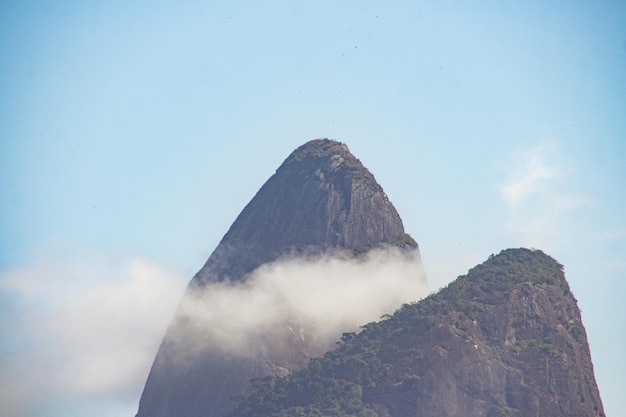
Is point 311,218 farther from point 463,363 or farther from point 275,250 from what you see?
point 463,363

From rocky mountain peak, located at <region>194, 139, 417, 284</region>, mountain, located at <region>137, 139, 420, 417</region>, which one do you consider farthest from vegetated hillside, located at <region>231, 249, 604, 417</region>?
rocky mountain peak, located at <region>194, 139, 417, 284</region>

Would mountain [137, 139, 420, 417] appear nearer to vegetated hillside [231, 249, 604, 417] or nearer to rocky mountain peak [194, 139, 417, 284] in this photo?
rocky mountain peak [194, 139, 417, 284]

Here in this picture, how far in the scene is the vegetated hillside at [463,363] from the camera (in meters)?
155

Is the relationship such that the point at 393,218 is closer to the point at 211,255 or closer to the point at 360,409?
the point at 211,255

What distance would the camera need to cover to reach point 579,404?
159 metres

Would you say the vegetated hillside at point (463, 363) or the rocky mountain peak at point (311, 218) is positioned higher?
the rocky mountain peak at point (311, 218)

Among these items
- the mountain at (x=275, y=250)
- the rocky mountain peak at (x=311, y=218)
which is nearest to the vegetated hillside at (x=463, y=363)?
the mountain at (x=275, y=250)

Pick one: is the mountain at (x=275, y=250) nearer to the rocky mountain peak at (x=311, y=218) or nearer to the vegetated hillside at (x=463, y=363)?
the rocky mountain peak at (x=311, y=218)

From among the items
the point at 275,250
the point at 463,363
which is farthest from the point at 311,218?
the point at 463,363

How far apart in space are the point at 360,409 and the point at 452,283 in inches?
1056

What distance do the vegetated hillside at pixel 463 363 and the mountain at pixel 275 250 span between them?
213 inches

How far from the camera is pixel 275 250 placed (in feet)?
603

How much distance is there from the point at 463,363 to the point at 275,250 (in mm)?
38135

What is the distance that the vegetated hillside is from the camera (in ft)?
509
